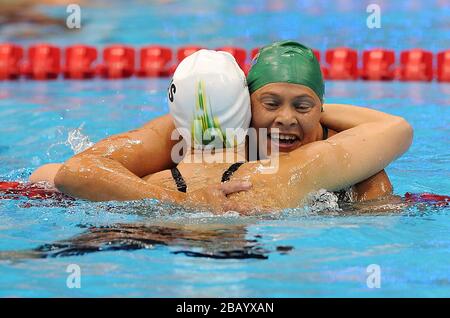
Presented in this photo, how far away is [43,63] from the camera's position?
8.90 m

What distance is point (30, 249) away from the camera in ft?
10.6

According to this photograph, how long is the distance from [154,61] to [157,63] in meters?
0.04

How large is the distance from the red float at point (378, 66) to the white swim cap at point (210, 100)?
5.23m

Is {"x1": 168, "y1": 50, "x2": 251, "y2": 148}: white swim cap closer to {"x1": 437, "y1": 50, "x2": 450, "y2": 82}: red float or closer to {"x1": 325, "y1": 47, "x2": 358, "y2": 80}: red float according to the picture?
{"x1": 325, "y1": 47, "x2": 358, "y2": 80}: red float

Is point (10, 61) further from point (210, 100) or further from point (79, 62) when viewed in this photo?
point (210, 100)

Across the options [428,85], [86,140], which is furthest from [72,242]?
[428,85]

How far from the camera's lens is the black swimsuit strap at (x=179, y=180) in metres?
3.59

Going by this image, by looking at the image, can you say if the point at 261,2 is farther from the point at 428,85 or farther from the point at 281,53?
the point at 281,53

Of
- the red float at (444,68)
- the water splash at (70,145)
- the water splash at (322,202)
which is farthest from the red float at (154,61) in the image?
the water splash at (322,202)

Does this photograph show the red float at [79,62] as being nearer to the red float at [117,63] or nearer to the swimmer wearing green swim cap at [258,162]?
the red float at [117,63]

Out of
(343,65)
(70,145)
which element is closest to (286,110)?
(70,145)

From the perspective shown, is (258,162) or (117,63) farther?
(117,63)

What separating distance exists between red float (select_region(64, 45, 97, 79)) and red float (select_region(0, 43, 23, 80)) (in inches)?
19.7

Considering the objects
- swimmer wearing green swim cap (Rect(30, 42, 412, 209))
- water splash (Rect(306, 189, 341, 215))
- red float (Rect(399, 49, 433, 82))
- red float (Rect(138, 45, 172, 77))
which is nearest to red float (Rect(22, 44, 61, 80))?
red float (Rect(138, 45, 172, 77))
